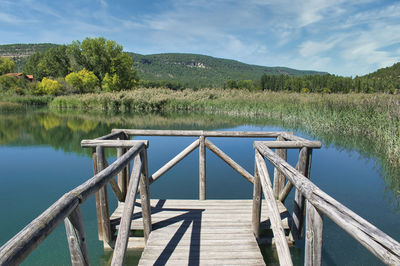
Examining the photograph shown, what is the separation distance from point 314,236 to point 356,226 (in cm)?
59

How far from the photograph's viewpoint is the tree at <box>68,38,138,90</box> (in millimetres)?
41750

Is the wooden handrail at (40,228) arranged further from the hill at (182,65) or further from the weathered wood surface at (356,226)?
→ the hill at (182,65)

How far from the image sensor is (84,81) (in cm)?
4044

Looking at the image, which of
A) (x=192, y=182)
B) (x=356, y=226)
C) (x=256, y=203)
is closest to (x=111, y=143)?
(x=256, y=203)

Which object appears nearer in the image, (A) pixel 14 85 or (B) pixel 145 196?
(B) pixel 145 196

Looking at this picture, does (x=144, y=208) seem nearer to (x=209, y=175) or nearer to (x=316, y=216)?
(x=316, y=216)

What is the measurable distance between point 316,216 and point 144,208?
2.11m

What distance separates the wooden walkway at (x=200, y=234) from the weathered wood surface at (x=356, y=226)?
1.50 metres

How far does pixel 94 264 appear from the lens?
3.22 metres

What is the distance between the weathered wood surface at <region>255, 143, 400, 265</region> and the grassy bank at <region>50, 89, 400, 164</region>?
22.8 ft

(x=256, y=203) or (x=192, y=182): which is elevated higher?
(x=256, y=203)

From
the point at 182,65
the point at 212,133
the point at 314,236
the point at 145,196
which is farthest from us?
the point at 182,65

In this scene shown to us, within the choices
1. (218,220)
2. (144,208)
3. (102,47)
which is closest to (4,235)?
(144,208)

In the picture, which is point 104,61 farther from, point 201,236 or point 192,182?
point 201,236
